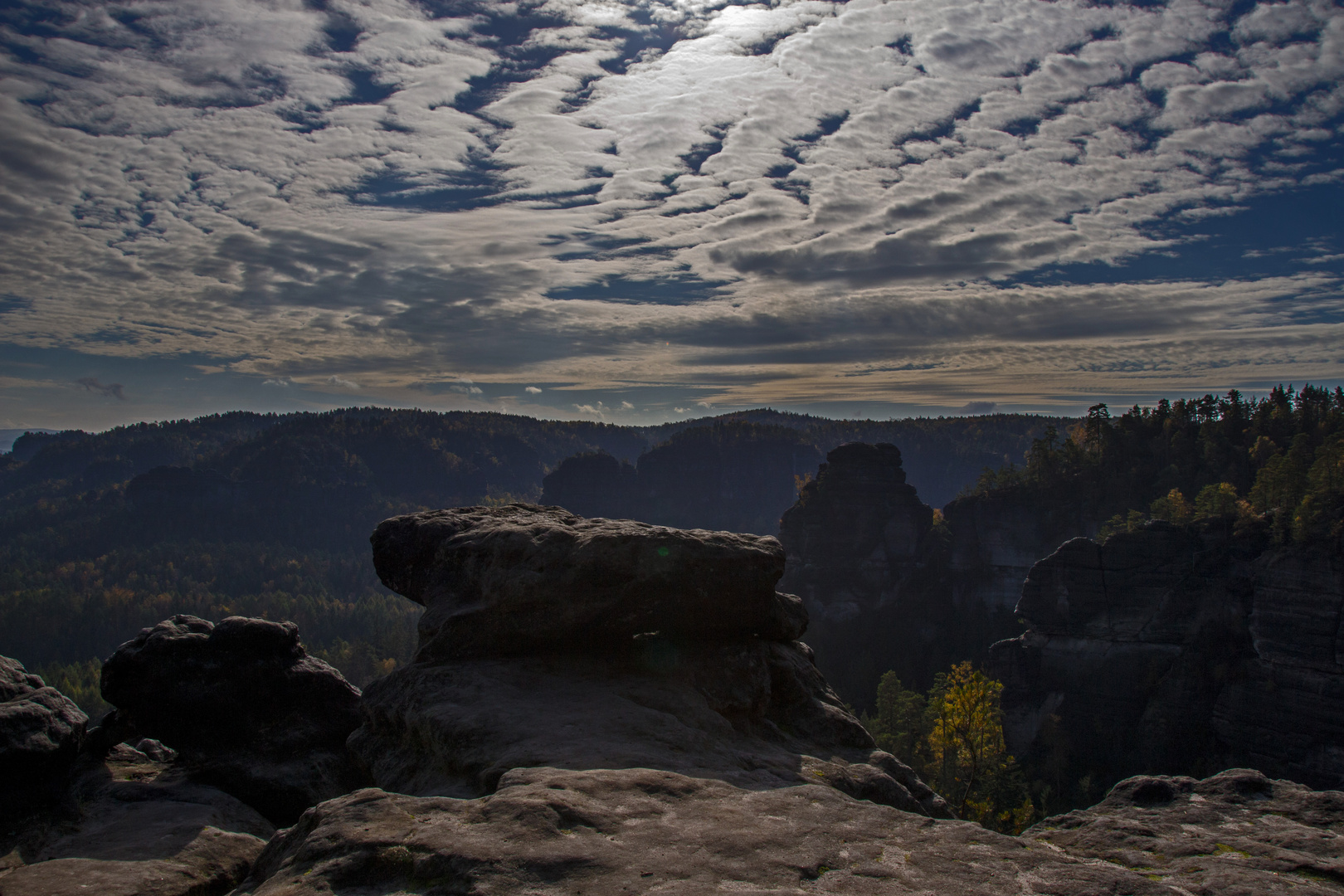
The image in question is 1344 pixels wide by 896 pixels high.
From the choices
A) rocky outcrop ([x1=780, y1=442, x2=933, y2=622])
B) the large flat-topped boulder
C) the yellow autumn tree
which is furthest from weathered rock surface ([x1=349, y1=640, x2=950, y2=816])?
rocky outcrop ([x1=780, y1=442, x2=933, y2=622])

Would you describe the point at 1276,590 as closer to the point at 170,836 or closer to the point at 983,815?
the point at 983,815

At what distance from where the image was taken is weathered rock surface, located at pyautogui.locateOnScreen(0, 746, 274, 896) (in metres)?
10.8

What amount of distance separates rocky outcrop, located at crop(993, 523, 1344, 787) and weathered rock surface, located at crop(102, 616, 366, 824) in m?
75.8

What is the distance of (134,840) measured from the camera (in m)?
13.0

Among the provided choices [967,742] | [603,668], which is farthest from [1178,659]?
[603,668]

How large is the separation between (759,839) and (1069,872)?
375 centimetres

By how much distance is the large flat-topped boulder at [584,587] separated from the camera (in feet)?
50.7

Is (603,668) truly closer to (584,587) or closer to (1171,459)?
(584,587)

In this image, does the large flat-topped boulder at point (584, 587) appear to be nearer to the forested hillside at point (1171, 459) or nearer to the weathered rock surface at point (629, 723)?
the weathered rock surface at point (629, 723)

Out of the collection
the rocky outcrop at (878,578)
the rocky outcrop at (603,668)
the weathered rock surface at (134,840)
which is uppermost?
the rocky outcrop at (603,668)

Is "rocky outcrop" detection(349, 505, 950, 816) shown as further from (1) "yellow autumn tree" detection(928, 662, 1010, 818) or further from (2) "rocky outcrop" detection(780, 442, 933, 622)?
(2) "rocky outcrop" detection(780, 442, 933, 622)

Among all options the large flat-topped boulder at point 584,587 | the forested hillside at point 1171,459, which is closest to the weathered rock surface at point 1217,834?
the large flat-topped boulder at point 584,587

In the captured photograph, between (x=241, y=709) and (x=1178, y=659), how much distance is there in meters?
86.0

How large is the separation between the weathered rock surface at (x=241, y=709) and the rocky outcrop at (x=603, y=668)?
4212 millimetres
